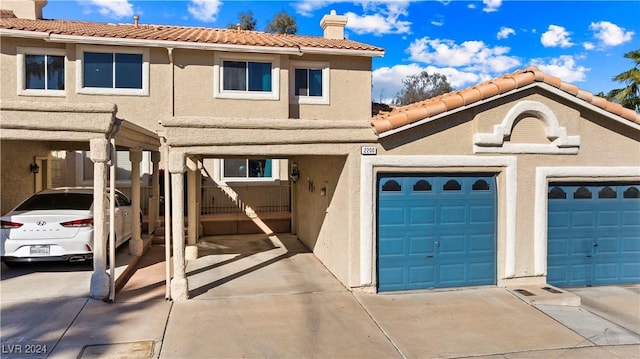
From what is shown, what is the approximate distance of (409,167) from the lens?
789cm

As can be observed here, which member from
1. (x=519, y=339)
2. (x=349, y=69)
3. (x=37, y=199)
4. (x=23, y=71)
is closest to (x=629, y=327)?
(x=519, y=339)

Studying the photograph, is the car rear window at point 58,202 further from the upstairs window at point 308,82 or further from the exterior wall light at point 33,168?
the upstairs window at point 308,82

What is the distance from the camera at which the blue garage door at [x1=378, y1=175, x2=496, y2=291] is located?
794cm

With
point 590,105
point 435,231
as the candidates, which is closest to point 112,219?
point 435,231

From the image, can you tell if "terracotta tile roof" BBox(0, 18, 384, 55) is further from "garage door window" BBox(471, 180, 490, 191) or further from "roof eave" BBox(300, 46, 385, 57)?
"garage door window" BBox(471, 180, 490, 191)

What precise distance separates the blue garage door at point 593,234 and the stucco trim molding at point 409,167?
968mm

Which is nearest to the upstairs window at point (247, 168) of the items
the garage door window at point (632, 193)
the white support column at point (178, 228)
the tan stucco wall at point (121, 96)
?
the tan stucco wall at point (121, 96)

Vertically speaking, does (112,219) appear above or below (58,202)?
below

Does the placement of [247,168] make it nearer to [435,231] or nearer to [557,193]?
[435,231]

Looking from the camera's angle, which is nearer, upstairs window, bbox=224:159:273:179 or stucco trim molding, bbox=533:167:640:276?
stucco trim molding, bbox=533:167:640:276

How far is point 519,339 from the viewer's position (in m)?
5.89

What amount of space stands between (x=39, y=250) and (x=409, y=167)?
6.95m

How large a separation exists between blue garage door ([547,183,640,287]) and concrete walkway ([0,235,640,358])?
0.40 metres

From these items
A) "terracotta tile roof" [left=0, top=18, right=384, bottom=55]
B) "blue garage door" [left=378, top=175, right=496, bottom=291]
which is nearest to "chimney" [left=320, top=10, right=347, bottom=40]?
"terracotta tile roof" [left=0, top=18, right=384, bottom=55]
